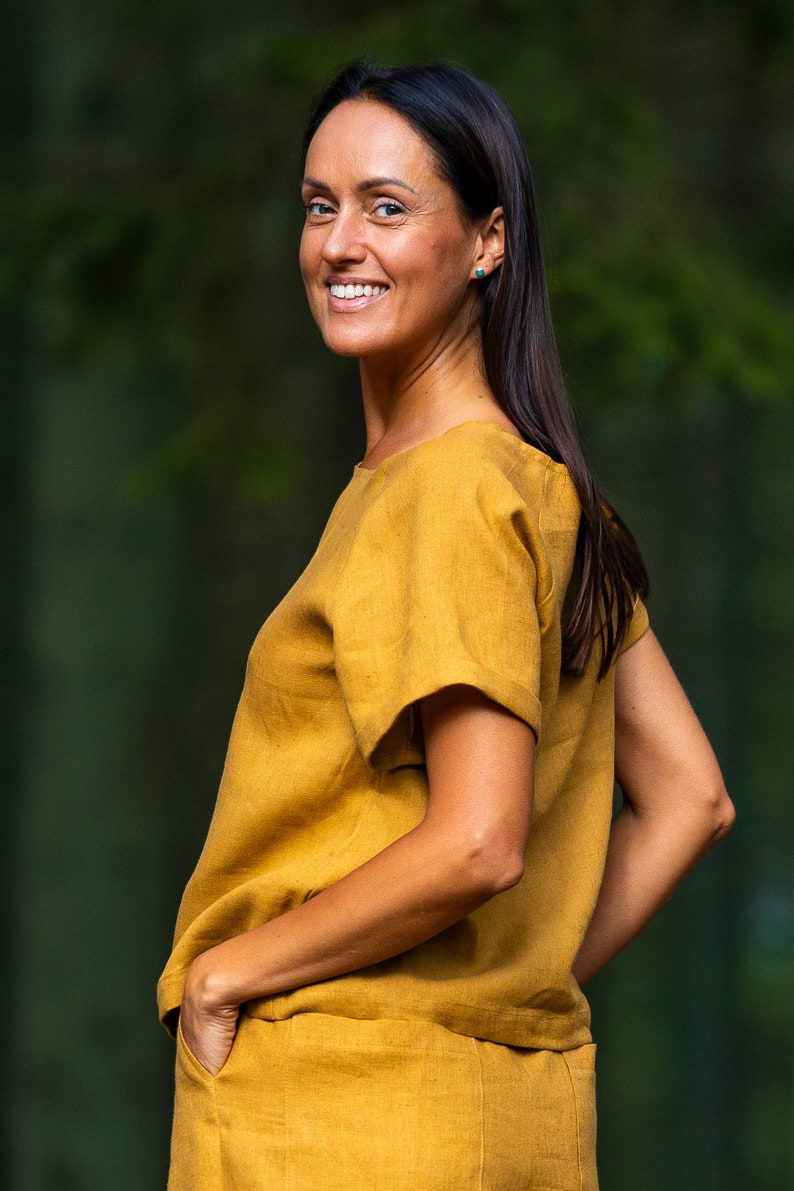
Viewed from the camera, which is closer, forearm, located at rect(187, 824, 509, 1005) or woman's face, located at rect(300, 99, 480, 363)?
forearm, located at rect(187, 824, 509, 1005)

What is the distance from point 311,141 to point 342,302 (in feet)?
0.72

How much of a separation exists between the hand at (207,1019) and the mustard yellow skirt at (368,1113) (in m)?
0.01

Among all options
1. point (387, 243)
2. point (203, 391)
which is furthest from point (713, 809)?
point (203, 391)

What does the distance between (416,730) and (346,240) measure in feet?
1.86

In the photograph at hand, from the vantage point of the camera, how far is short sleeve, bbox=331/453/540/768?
67.2 inches

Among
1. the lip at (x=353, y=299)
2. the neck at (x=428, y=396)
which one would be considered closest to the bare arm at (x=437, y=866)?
the neck at (x=428, y=396)

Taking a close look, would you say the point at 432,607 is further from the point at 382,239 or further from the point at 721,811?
the point at 721,811

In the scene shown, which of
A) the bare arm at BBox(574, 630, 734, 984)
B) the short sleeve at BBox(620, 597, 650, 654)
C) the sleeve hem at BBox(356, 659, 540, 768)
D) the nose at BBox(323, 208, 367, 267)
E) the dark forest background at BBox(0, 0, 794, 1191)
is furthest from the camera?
the dark forest background at BBox(0, 0, 794, 1191)

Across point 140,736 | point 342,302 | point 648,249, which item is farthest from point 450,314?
point 140,736

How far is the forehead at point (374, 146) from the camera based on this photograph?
1.96 m

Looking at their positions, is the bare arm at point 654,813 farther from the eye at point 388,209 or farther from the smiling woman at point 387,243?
the eye at point 388,209

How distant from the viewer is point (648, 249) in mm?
4586

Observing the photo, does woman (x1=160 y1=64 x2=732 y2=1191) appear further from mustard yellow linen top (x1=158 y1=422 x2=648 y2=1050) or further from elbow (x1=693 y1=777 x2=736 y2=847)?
elbow (x1=693 y1=777 x2=736 y2=847)

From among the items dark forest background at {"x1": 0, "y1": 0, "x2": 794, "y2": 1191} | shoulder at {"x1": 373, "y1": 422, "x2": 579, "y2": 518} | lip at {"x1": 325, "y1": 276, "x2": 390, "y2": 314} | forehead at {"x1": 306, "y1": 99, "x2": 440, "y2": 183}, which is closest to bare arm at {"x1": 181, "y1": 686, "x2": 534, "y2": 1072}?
shoulder at {"x1": 373, "y1": 422, "x2": 579, "y2": 518}
